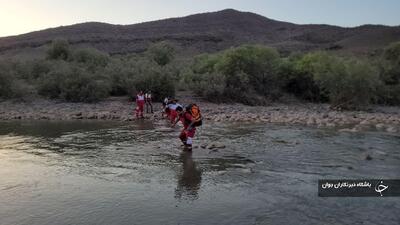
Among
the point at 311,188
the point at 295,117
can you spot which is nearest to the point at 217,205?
the point at 311,188

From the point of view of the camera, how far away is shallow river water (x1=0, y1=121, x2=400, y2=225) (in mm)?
9859

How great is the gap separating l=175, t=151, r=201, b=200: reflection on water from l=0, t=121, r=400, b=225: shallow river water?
24 millimetres

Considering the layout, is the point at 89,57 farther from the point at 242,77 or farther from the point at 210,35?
the point at 210,35

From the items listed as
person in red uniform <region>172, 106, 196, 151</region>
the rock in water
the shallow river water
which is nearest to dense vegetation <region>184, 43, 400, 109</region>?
the shallow river water

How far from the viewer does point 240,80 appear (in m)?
37.1

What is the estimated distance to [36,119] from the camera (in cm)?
2794

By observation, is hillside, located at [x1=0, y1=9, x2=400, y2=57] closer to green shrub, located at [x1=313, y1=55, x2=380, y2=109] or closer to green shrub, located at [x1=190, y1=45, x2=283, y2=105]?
green shrub, located at [x1=190, y1=45, x2=283, y2=105]

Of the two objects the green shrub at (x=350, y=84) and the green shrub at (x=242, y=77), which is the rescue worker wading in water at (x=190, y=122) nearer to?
the green shrub at (x=242, y=77)

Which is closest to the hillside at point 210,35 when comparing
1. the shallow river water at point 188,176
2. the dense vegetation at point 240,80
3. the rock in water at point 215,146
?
the dense vegetation at point 240,80

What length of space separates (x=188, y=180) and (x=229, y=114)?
16595 millimetres

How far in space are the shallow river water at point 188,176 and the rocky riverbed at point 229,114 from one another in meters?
4.00

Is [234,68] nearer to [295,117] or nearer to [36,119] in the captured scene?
[295,117]

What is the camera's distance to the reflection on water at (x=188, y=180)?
454 inches

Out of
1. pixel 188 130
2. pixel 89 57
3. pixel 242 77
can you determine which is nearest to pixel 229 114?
pixel 242 77
